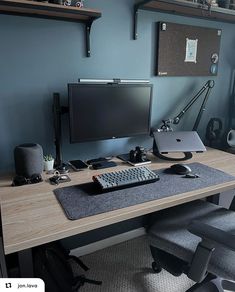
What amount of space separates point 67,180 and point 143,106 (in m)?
0.66

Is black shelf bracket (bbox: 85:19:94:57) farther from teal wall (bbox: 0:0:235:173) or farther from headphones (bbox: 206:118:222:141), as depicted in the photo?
headphones (bbox: 206:118:222:141)

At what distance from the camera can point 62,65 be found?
4.66 ft

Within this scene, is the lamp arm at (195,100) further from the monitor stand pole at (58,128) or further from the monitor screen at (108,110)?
the monitor stand pole at (58,128)

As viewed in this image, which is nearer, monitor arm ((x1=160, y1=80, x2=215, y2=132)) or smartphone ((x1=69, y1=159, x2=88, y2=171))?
smartphone ((x1=69, y1=159, x2=88, y2=171))

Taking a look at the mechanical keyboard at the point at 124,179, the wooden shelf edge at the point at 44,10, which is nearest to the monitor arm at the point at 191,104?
the mechanical keyboard at the point at 124,179

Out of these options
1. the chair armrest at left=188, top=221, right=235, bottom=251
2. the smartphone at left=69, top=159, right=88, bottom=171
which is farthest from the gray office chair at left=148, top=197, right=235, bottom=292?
the smartphone at left=69, top=159, right=88, bottom=171

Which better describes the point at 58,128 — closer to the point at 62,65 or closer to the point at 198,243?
the point at 62,65

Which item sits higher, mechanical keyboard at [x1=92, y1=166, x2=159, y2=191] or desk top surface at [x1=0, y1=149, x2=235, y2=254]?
mechanical keyboard at [x1=92, y1=166, x2=159, y2=191]

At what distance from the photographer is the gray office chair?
95 cm

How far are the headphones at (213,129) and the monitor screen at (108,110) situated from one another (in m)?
0.66

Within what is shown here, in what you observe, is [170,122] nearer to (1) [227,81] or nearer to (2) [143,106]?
(2) [143,106]

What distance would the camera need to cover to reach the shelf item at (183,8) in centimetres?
148

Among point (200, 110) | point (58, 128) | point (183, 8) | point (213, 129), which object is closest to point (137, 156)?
point (58, 128)

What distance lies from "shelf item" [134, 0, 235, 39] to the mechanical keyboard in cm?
90
